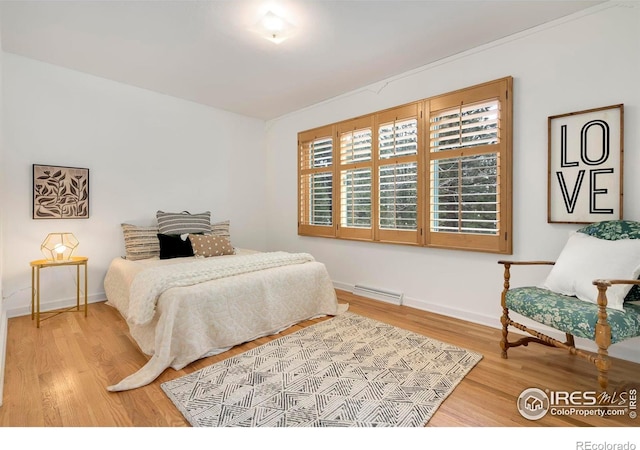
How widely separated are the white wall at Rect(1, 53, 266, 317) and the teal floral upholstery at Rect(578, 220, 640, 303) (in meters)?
4.25

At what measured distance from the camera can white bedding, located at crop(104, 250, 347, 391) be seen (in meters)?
2.17

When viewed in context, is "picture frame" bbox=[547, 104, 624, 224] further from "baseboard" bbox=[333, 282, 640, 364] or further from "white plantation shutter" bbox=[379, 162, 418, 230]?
"white plantation shutter" bbox=[379, 162, 418, 230]

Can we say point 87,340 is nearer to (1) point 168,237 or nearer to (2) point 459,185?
(1) point 168,237

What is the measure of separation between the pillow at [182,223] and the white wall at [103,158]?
33 cm

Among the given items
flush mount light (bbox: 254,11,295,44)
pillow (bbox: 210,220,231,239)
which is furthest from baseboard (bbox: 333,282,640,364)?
flush mount light (bbox: 254,11,295,44)

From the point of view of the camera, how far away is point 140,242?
3578mm

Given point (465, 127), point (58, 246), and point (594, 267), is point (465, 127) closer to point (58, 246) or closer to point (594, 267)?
point (594, 267)

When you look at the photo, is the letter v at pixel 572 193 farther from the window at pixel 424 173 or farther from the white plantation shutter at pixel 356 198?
the white plantation shutter at pixel 356 198

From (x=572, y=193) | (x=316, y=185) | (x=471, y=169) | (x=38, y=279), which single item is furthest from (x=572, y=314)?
(x=38, y=279)

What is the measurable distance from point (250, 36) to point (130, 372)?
2791 millimetres

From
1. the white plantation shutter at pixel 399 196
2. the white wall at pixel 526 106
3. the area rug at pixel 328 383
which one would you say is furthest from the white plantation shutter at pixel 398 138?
the area rug at pixel 328 383
